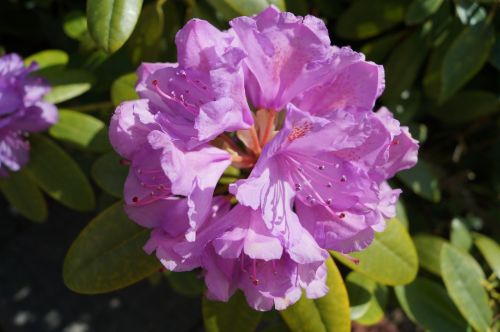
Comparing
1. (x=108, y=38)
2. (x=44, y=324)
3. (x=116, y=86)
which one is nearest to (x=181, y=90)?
(x=108, y=38)

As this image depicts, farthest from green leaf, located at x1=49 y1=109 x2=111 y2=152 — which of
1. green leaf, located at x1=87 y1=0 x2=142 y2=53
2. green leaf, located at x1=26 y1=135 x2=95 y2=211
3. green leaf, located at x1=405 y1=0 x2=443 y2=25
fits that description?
green leaf, located at x1=405 y1=0 x2=443 y2=25

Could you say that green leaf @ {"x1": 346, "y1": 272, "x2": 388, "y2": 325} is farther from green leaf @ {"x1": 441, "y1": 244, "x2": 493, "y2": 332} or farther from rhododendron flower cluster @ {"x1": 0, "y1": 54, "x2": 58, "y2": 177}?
rhododendron flower cluster @ {"x1": 0, "y1": 54, "x2": 58, "y2": 177}

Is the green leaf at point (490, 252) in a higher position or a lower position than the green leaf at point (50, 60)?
lower

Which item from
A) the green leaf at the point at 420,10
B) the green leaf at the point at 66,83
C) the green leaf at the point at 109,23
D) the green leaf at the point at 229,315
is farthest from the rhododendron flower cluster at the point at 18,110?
the green leaf at the point at 420,10

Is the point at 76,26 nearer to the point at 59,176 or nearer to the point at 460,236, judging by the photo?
the point at 59,176

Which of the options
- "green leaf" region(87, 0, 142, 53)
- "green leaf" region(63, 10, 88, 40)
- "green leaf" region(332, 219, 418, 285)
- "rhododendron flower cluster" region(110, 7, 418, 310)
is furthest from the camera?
"green leaf" region(63, 10, 88, 40)

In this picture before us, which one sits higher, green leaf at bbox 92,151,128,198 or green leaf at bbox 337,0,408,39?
green leaf at bbox 337,0,408,39

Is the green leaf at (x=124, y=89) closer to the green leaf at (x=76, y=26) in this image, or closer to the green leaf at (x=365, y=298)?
the green leaf at (x=76, y=26)
